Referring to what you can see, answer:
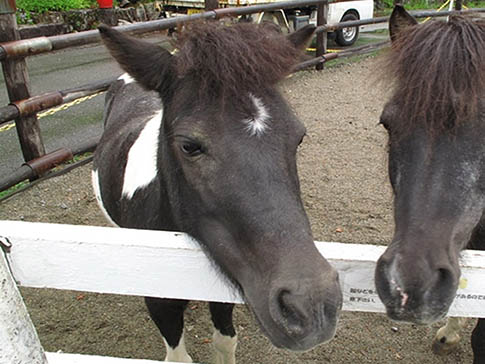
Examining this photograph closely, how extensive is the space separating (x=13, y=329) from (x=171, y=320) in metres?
1.40

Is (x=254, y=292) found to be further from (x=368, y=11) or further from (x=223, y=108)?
(x=368, y=11)

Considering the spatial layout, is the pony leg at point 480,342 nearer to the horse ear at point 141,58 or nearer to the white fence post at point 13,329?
the horse ear at point 141,58

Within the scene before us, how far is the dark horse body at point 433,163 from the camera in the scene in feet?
4.89

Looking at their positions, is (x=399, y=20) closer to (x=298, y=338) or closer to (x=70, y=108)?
(x=298, y=338)

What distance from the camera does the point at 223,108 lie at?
1623 millimetres

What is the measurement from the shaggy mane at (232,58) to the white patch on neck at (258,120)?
0.07m

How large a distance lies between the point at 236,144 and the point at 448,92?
871 millimetres

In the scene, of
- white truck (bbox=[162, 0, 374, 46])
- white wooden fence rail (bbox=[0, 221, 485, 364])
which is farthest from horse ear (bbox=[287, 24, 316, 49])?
white truck (bbox=[162, 0, 374, 46])

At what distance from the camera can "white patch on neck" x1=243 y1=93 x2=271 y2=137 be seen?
1599 mm

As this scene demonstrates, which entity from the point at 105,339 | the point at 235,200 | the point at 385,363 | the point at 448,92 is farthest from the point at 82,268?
the point at 385,363

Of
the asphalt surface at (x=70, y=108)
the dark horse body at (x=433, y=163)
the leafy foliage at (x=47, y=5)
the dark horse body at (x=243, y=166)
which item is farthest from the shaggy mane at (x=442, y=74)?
the leafy foliage at (x=47, y=5)

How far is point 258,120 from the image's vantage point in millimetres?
1625

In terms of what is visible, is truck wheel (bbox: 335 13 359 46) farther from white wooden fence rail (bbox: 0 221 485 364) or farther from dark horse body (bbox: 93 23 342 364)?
white wooden fence rail (bbox: 0 221 485 364)

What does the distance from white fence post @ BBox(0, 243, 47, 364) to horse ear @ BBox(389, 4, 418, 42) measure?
2.13 m
